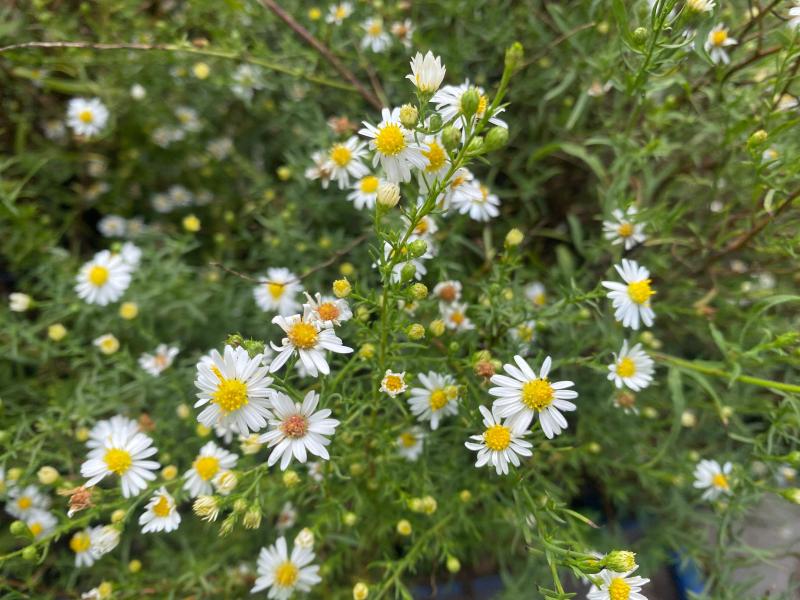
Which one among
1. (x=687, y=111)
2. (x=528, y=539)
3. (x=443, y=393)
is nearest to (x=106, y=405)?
(x=443, y=393)

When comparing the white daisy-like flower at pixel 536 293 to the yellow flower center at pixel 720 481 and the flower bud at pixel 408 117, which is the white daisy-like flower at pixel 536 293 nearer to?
the yellow flower center at pixel 720 481

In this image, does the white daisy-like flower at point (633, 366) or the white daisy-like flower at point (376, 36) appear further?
the white daisy-like flower at point (376, 36)

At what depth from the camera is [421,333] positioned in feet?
3.55

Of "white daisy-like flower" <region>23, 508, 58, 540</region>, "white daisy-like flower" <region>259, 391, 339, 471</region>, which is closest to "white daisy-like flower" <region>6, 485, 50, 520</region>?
"white daisy-like flower" <region>23, 508, 58, 540</region>

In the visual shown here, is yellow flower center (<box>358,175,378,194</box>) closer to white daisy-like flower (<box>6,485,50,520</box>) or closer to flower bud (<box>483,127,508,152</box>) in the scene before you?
flower bud (<box>483,127,508,152</box>)

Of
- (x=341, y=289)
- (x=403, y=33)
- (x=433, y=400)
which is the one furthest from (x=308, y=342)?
(x=403, y=33)

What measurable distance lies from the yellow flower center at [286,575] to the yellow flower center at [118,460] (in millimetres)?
458

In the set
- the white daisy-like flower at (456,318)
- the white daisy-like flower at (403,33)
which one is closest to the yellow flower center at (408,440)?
the white daisy-like flower at (456,318)

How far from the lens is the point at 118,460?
4.44 feet

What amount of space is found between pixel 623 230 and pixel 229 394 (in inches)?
43.5

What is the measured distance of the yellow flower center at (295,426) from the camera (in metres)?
1.08

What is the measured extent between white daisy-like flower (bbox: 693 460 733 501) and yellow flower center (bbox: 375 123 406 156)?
4.11 ft

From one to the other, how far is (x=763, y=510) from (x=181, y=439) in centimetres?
207

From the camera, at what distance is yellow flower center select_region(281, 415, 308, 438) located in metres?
1.08
